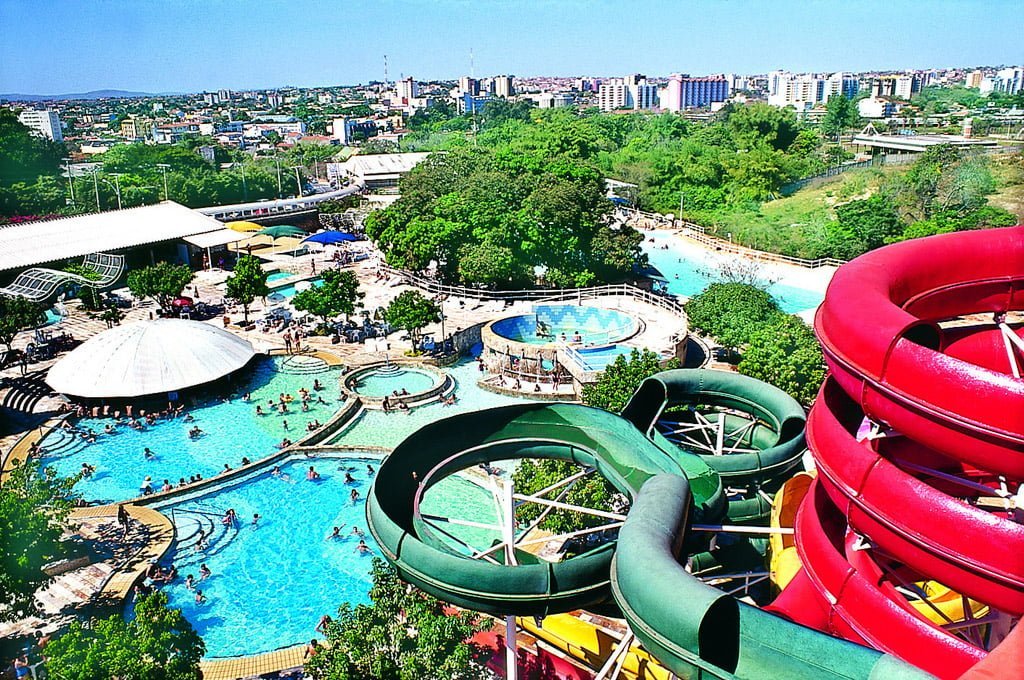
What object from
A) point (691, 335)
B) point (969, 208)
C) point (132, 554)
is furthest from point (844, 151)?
point (132, 554)

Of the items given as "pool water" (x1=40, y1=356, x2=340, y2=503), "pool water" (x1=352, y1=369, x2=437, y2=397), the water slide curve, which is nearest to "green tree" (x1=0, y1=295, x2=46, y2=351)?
"pool water" (x1=40, y1=356, x2=340, y2=503)

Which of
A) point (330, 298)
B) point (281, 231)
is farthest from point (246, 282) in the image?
point (281, 231)

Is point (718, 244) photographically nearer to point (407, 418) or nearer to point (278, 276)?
point (278, 276)

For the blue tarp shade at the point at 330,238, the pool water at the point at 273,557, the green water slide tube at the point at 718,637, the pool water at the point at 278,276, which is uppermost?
the green water slide tube at the point at 718,637

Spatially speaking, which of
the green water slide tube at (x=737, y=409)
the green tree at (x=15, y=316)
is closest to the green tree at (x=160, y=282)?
the green tree at (x=15, y=316)

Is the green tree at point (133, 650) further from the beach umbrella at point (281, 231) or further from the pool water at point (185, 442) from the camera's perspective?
the beach umbrella at point (281, 231)

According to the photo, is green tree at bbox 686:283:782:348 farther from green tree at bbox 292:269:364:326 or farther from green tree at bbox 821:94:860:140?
green tree at bbox 821:94:860:140

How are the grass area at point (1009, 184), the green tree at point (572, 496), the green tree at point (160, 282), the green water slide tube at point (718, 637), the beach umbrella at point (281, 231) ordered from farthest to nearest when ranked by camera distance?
the beach umbrella at point (281, 231) < the grass area at point (1009, 184) < the green tree at point (160, 282) < the green tree at point (572, 496) < the green water slide tube at point (718, 637)
